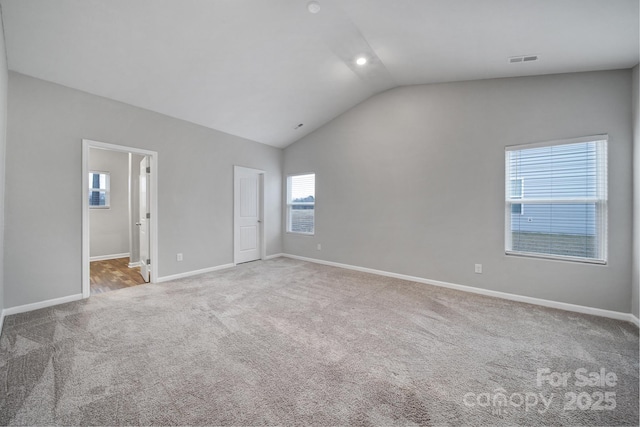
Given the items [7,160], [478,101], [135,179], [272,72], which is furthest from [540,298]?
[135,179]

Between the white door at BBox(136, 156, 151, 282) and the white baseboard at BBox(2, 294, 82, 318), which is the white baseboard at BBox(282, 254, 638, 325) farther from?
the white baseboard at BBox(2, 294, 82, 318)

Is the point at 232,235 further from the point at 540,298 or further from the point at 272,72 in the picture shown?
the point at 540,298

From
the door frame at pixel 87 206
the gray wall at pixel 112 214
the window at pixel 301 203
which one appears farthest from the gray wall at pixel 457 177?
the gray wall at pixel 112 214

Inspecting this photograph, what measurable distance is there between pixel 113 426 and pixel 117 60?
3.43 meters

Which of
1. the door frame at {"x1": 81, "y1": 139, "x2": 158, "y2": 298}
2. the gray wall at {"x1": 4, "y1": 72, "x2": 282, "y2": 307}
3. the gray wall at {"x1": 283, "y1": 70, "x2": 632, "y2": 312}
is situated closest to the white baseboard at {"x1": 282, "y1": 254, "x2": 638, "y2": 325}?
the gray wall at {"x1": 283, "y1": 70, "x2": 632, "y2": 312}

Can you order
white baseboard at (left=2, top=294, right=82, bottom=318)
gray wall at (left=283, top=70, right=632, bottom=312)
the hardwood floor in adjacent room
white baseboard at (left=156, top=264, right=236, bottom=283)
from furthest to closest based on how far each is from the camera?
white baseboard at (left=156, top=264, right=236, bottom=283) → the hardwood floor in adjacent room → gray wall at (left=283, top=70, right=632, bottom=312) → white baseboard at (left=2, top=294, right=82, bottom=318)

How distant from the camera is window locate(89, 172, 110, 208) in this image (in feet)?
18.9

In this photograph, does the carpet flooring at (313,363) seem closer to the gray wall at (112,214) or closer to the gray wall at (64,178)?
the gray wall at (64,178)

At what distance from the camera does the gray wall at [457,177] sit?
9.46 ft

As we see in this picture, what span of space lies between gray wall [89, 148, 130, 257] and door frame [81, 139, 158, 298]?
287 cm

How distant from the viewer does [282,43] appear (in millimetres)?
3047

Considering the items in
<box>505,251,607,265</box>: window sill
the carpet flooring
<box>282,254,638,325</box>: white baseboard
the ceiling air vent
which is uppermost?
the ceiling air vent

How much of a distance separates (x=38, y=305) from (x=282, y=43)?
4174 millimetres

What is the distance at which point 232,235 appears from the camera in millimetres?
5074
